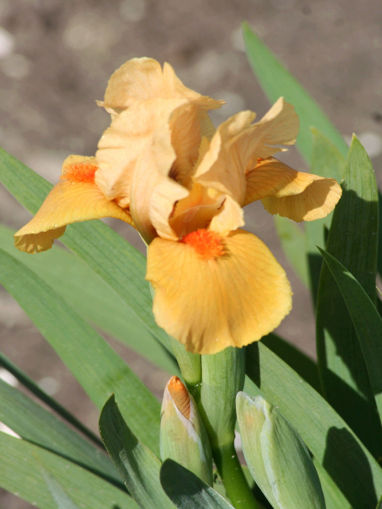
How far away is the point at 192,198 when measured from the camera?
0.55m

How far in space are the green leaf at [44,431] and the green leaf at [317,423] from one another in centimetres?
24

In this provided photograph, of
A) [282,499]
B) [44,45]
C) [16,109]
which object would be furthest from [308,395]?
[44,45]

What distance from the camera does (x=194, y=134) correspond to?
555mm

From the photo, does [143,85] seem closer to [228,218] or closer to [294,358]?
[228,218]

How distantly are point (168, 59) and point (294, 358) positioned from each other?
4.84ft

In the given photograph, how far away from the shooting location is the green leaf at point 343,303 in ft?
2.37

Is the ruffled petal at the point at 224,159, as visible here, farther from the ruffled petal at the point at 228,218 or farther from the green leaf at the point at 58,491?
the green leaf at the point at 58,491

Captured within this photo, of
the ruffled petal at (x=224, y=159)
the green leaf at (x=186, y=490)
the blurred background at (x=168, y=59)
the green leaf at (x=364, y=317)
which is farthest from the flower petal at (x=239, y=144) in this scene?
the blurred background at (x=168, y=59)

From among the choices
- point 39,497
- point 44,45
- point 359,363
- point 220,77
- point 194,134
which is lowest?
point 359,363

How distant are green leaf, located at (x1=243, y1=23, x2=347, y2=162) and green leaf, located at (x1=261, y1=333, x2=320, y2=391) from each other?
0.30 m

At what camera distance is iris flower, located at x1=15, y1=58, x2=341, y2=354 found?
1.59 ft

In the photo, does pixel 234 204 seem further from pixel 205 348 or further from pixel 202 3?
pixel 202 3

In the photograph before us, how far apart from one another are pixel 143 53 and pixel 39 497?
1.73 metres

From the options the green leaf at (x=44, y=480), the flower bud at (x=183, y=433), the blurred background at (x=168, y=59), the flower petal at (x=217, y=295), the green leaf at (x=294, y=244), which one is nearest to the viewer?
the flower petal at (x=217, y=295)
